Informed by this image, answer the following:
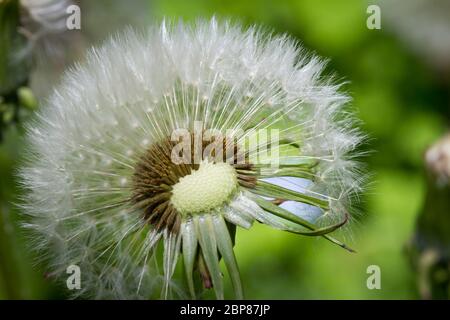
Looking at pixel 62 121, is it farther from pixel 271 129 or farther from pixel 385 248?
pixel 385 248

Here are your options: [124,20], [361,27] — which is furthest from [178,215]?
[361,27]

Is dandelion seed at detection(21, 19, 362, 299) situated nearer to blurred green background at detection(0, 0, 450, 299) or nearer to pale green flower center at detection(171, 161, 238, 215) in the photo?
pale green flower center at detection(171, 161, 238, 215)

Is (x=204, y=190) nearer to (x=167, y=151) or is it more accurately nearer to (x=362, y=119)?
(x=167, y=151)

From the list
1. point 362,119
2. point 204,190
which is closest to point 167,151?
point 204,190

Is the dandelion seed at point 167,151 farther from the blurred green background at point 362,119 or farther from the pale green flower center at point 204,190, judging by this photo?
the blurred green background at point 362,119

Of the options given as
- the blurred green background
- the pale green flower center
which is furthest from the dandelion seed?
the blurred green background
